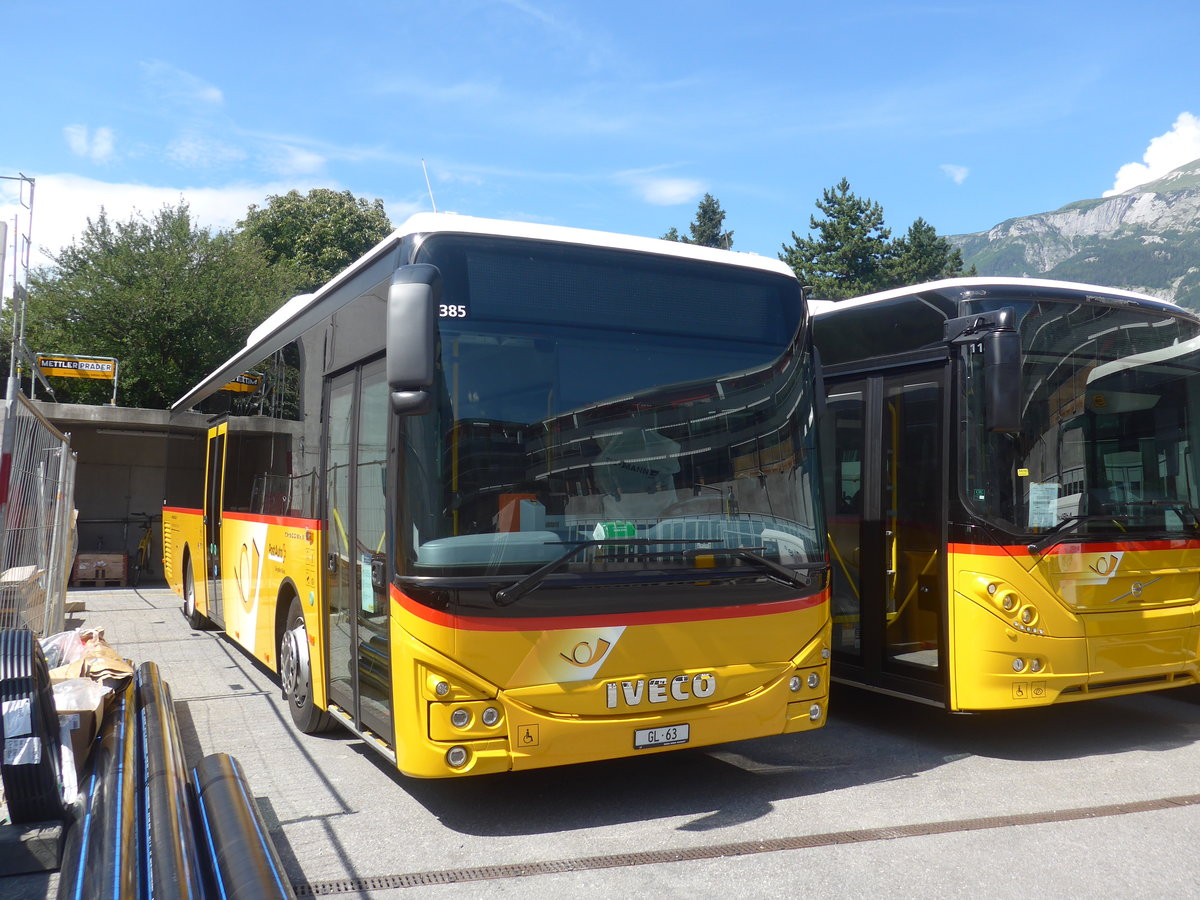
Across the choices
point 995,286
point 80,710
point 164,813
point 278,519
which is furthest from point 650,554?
point 278,519

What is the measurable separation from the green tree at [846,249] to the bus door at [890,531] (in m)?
46.4

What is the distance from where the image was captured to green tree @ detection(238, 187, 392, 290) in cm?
4228

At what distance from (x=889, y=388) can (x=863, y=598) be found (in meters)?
1.58

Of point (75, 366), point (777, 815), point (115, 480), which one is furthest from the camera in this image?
point (75, 366)

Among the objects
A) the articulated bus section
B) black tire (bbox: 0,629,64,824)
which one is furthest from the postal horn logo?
black tire (bbox: 0,629,64,824)

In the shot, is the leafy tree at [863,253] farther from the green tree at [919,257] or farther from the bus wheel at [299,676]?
the bus wheel at [299,676]

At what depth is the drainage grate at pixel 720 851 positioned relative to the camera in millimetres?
4504

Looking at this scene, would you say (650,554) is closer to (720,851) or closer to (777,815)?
(720,851)

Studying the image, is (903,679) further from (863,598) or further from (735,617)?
(735,617)

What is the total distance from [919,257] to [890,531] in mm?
48894

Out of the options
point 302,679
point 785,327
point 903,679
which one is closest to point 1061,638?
point 903,679

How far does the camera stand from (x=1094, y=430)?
6918mm

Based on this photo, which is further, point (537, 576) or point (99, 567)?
point (99, 567)

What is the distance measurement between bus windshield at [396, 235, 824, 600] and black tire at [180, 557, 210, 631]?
902 centimetres
